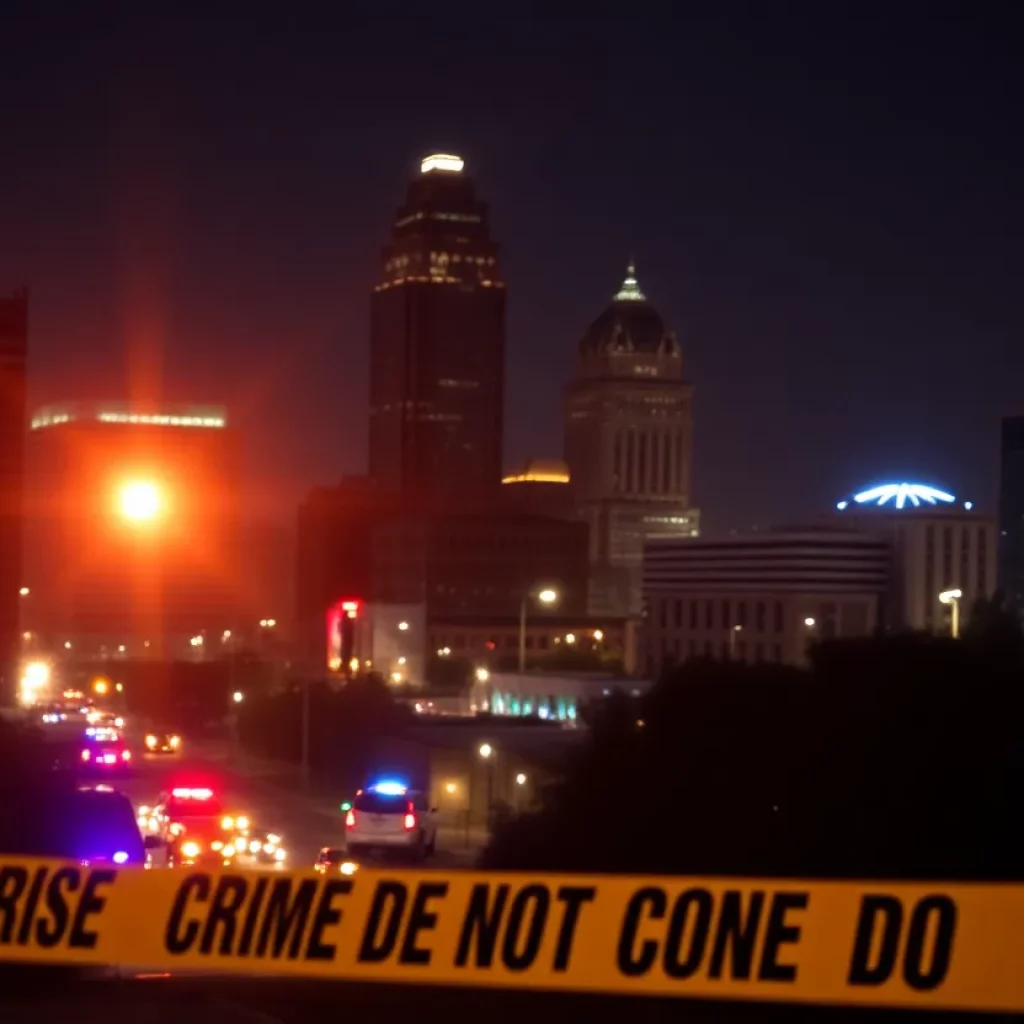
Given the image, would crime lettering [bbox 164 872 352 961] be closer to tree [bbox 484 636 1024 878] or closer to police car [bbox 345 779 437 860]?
tree [bbox 484 636 1024 878]

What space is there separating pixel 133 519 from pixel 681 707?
6848 inches

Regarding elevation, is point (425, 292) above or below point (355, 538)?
above

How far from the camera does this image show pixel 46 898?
10.7 meters

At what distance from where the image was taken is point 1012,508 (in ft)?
455

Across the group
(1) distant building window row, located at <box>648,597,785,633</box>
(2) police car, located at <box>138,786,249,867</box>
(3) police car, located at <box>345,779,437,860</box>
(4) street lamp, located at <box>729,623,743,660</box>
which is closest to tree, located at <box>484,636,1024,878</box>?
(2) police car, located at <box>138,786,249,867</box>

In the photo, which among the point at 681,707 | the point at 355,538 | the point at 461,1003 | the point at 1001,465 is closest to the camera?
the point at 461,1003

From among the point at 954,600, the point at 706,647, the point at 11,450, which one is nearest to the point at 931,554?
the point at 706,647

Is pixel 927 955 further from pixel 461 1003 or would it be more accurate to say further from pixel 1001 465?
pixel 1001 465

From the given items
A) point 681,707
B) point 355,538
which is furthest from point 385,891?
point 355,538

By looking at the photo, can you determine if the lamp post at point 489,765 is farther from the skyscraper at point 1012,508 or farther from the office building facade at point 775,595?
the skyscraper at point 1012,508

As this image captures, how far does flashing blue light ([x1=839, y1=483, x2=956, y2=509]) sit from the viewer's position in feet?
429

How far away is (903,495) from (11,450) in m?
62.5

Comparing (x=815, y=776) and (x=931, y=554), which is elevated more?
(x=931, y=554)

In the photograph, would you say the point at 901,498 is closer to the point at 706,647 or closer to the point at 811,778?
the point at 706,647
